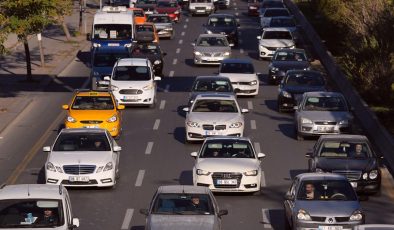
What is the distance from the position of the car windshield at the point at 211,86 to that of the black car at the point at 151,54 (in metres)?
10.5

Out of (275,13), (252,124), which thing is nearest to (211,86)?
(252,124)

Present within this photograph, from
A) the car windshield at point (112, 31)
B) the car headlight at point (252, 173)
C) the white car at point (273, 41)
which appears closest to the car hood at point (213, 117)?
the car headlight at point (252, 173)

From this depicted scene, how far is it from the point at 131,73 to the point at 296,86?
6138 millimetres

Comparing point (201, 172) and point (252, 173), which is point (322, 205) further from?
point (201, 172)

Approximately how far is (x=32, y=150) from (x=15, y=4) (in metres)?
8.66

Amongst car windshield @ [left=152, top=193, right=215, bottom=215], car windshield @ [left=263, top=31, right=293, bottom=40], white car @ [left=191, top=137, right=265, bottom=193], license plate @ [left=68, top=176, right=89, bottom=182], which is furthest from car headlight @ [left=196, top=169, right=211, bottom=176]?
car windshield @ [left=263, top=31, right=293, bottom=40]

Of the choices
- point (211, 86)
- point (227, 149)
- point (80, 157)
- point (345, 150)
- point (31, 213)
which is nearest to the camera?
point (31, 213)

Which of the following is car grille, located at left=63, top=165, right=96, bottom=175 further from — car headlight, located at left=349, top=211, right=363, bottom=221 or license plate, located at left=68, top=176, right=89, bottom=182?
car headlight, located at left=349, top=211, right=363, bottom=221

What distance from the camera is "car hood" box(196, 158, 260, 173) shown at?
89.8ft

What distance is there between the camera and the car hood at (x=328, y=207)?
22.3 m

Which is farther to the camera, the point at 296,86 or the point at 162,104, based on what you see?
the point at 162,104

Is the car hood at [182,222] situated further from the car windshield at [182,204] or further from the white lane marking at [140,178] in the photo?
the white lane marking at [140,178]

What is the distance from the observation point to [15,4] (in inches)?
1609

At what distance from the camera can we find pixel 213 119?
34562 millimetres
